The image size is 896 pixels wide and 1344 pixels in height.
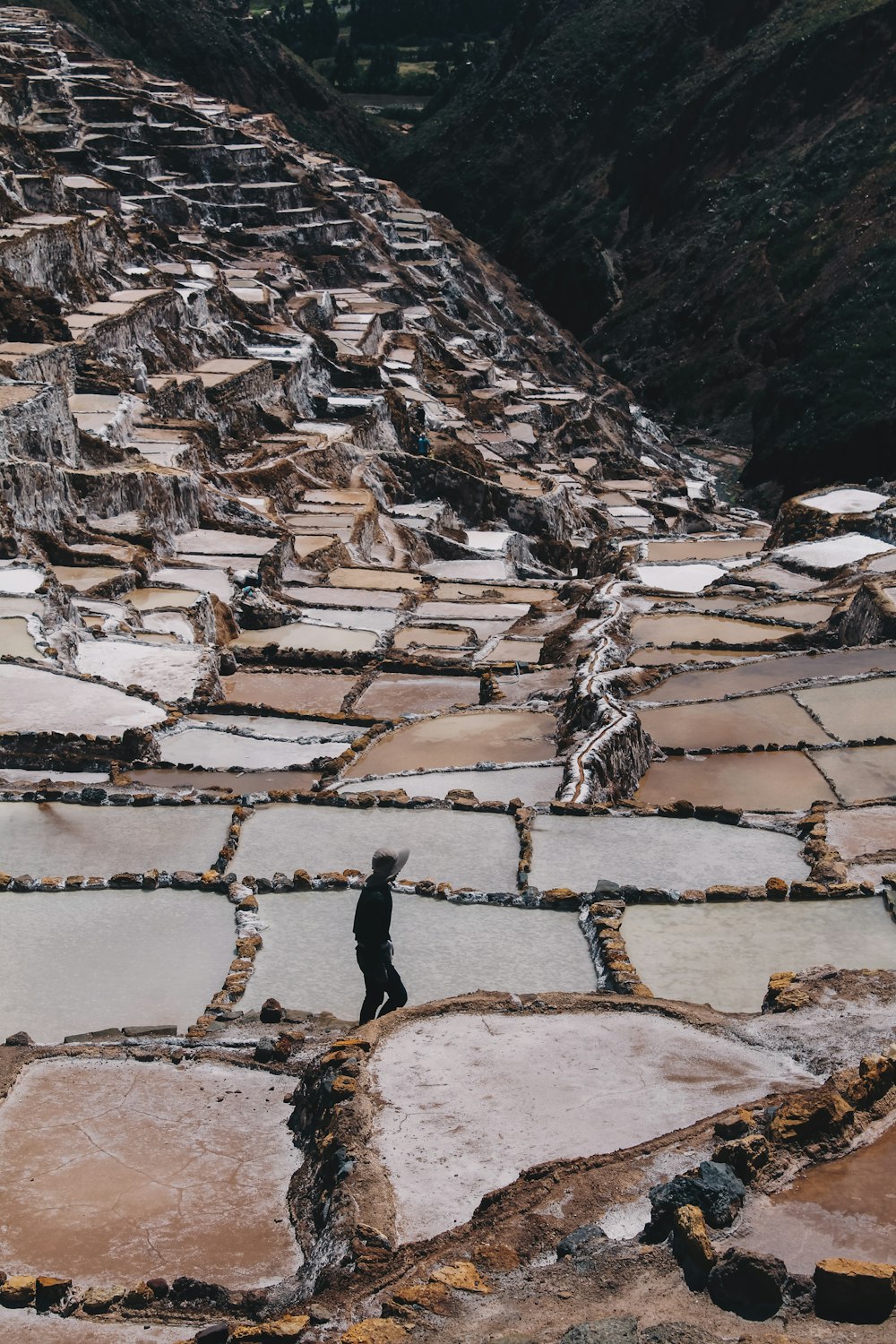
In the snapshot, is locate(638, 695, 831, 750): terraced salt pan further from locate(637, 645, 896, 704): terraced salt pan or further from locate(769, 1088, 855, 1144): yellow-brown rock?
locate(769, 1088, 855, 1144): yellow-brown rock

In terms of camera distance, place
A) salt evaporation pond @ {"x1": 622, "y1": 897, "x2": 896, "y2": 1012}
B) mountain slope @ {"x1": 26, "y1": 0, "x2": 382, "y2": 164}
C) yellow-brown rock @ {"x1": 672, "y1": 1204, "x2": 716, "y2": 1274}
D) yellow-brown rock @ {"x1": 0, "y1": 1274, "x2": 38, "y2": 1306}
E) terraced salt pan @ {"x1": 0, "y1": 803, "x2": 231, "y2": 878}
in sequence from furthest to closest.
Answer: mountain slope @ {"x1": 26, "y1": 0, "x2": 382, "y2": 164}, terraced salt pan @ {"x1": 0, "y1": 803, "x2": 231, "y2": 878}, salt evaporation pond @ {"x1": 622, "y1": 897, "x2": 896, "y2": 1012}, yellow-brown rock @ {"x1": 0, "y1": 1274, "x2": 38, "y2": 1306}, yellow-brown rock @ {"x1": 672, "y1": 1204, "x2": 716, "y2": 1274}

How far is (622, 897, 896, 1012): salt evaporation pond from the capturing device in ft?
33.1

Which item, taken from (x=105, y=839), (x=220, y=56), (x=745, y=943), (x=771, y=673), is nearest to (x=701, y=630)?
(x=771, y=673)

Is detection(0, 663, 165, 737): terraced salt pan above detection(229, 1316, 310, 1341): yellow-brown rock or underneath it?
underneath

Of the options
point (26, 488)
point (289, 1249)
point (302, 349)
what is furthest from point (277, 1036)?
point (302, 349)

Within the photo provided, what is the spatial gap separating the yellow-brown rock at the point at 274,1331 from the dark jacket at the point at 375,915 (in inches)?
126

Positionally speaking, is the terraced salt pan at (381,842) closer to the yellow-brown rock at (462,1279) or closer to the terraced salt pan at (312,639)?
the yellow-brown rock at (462,1279)

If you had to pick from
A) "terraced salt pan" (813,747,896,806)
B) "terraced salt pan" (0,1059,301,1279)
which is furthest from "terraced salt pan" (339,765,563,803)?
"terraced salt pan" (0,1059,301,1279)

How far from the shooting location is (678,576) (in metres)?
30.1

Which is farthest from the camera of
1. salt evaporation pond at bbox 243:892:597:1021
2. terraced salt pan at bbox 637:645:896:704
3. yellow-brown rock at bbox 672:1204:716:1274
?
terraced salt pan at bbox 637:645:896:704

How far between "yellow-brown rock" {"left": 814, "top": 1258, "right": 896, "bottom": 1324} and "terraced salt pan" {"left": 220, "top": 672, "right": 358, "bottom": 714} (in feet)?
52.1

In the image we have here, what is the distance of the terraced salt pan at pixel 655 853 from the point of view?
12.1 meters

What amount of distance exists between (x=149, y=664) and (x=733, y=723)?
29.6 ft

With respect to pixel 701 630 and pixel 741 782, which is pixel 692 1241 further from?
pixel 701 630
